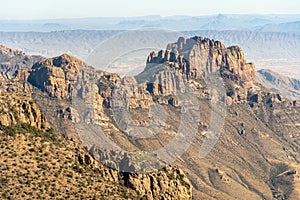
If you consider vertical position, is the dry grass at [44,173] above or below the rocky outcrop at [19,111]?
below

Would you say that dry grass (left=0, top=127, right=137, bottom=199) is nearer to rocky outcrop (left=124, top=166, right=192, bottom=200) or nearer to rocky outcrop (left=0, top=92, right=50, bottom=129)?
rocky outcrop (left=0, top=92, right=50, bottom=129)

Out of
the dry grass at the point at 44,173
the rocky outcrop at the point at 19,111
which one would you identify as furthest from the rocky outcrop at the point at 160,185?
the rocky outcrop at the point at 19,111

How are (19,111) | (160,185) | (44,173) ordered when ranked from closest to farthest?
(44,173) < (19,111) < (160,185)

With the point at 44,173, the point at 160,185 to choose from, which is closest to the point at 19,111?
the point at 44,173

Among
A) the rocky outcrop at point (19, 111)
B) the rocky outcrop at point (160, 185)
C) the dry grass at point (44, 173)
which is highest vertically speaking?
the rocky outcrop at point (19, 111)

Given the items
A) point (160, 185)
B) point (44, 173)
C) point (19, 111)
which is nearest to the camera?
point (44, 173)

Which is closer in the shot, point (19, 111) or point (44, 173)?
point (44, 173)

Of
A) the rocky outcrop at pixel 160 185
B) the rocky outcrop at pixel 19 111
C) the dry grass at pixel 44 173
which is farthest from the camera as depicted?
the rocky outcrop at pixel 160 185

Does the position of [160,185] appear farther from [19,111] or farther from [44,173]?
[44,173]

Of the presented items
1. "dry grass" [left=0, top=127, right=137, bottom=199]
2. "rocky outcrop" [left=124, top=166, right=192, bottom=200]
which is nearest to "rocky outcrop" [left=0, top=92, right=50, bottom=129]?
"dry grass" [left=0, top=127, right=137, bottom=199]

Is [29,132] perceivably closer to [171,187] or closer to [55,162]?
[55,162]

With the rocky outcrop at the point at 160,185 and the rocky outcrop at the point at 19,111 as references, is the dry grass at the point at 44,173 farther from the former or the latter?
the rocky outcrop at the point at 160,185
